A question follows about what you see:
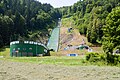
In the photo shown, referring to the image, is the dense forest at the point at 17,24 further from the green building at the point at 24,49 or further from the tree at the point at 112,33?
the tree at the point at 112,33

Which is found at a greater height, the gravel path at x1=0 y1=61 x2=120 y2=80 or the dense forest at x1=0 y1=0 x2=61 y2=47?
the dense forest at x1=0 y1=0 x2=61 y2=47

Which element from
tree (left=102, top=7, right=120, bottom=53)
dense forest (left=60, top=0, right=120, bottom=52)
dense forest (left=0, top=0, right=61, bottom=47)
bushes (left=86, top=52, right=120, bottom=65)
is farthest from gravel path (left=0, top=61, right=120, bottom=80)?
dense forest (left=0, top=0, right=61, bottom=47)

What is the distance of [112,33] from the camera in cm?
4044

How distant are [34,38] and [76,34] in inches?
748

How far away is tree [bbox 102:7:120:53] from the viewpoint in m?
39.8

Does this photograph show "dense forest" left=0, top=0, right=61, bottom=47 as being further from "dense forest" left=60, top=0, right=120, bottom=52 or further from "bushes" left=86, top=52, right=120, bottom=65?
"bushes" left=86, top=52, right=120, bottom=65

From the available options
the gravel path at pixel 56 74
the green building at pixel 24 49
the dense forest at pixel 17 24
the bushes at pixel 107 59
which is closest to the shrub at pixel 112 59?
the bushes at pixel 107 59

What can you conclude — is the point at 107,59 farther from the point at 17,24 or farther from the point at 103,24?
the point at 17,24

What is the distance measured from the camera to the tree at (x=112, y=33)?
3978cm

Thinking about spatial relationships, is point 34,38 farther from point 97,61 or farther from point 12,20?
point 97,61

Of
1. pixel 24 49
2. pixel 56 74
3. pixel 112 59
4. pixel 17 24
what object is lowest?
pixel 56 74

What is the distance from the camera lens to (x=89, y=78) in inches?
891

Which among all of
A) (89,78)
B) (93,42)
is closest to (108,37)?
(89,78)

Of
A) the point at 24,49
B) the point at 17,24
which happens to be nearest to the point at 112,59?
the point at 24,49
